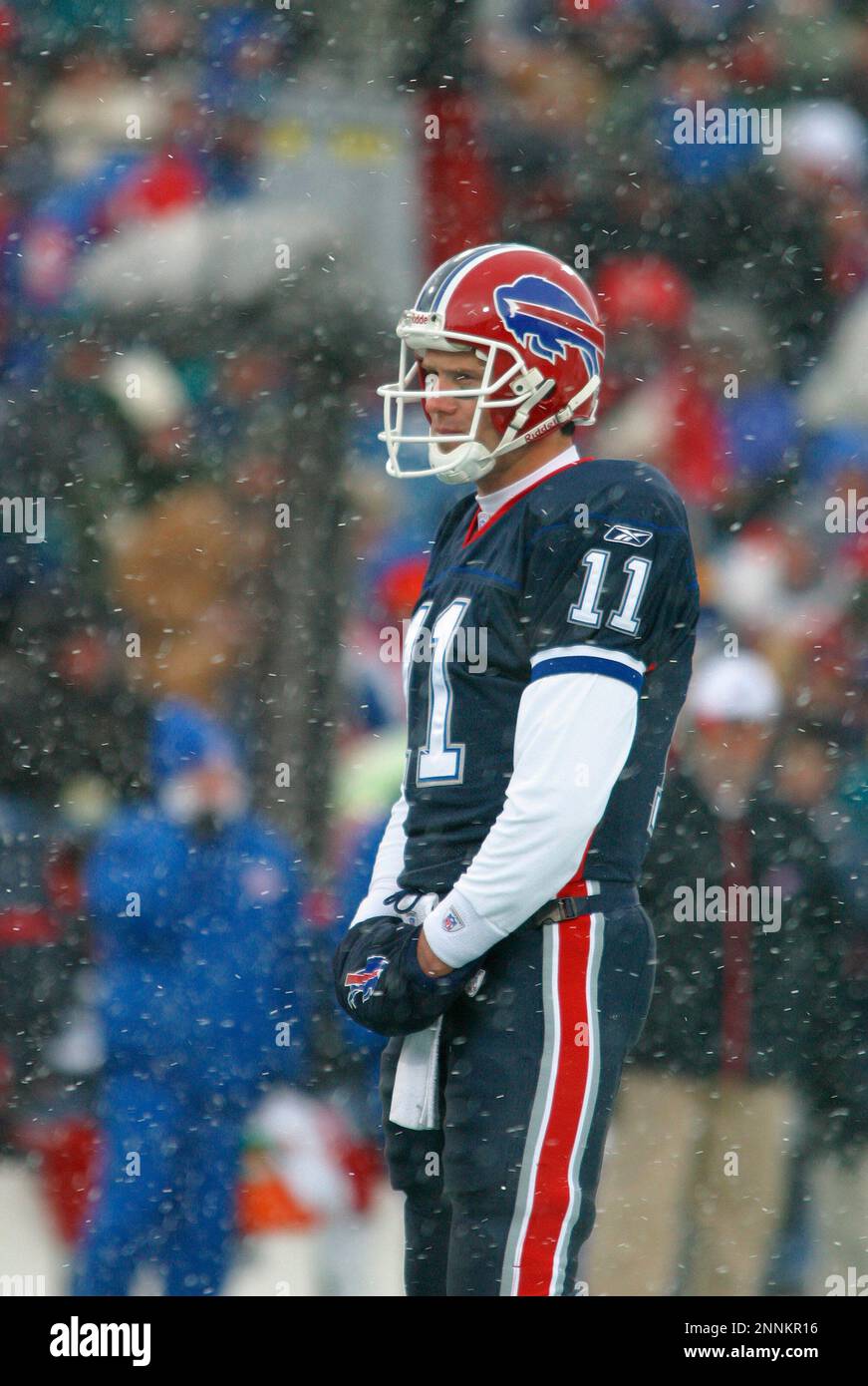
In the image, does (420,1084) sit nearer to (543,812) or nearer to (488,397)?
(543,812)

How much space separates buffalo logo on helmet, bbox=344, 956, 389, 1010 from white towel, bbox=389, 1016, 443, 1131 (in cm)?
7

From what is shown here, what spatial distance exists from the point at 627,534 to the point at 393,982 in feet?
1.64

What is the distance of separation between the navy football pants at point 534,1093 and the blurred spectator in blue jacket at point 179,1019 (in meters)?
0.95

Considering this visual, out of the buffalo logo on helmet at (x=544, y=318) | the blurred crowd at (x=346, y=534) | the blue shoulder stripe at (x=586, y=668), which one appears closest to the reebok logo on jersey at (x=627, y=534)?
the blue shoulder stripe at (x=586, y=668)

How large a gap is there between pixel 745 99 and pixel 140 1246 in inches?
91.3

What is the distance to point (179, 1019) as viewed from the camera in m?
2.65

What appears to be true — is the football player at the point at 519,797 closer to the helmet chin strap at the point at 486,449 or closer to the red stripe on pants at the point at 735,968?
the helmet chin strap at the point at 486,449

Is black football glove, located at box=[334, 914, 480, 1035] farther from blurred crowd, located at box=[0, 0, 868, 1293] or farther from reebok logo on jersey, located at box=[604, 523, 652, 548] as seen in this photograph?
blurred crowd, located at box=[0, 0, 868, 1293]

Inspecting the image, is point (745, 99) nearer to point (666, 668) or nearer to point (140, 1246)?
point (666, 668)

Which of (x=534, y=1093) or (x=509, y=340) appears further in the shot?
(x=509, y=340)

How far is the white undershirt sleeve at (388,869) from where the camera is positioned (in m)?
1.86

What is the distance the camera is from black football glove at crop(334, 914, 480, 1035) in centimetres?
171

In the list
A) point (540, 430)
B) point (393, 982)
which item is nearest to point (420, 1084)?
point (393, 982)

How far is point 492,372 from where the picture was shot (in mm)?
1835
